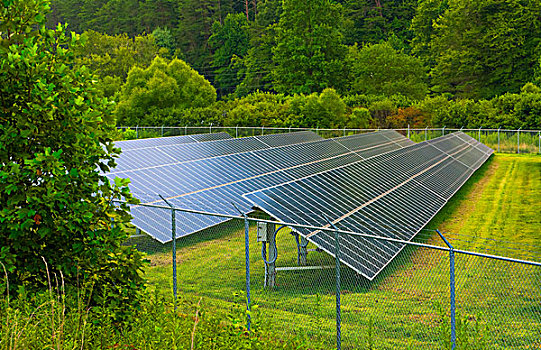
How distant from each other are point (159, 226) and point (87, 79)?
6.13 m

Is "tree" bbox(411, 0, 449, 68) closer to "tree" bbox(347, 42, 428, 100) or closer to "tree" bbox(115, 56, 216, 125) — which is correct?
"tree" bbox(347, 42, 428, 100)

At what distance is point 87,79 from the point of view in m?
7.29

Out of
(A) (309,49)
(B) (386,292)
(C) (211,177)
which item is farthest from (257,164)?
(A) (309,49)

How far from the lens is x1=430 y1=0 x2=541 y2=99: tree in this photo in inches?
2416

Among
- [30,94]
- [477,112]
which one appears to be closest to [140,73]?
[477,112]

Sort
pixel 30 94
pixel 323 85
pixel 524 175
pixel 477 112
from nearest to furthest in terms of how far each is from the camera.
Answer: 1. pixel 30 94
2. pixel 524 175
3. pixel 477 112
4. pixel 323 85

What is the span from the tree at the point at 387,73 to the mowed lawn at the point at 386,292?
166 feet

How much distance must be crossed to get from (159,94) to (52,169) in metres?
50.8

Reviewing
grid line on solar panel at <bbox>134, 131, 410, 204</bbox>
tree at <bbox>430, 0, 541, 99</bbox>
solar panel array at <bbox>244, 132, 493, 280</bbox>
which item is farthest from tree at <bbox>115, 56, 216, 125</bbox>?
solar panel array at <bbox>244, 132, 493, 280</bbox>

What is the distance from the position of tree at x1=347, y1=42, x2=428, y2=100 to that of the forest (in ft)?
0.41

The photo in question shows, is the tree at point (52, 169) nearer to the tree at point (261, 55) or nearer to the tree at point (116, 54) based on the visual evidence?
the tree at point (116, 54)

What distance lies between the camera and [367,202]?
1371cm

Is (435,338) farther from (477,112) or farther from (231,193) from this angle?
(477,112)

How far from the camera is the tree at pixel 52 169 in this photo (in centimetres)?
669
